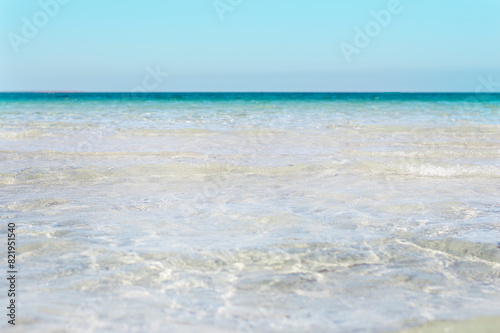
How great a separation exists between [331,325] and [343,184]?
4219 mm

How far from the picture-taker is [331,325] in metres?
2.44

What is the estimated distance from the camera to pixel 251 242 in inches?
151

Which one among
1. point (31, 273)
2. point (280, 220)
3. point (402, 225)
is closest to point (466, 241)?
point (402, 225)

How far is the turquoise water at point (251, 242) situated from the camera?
259 centimetres

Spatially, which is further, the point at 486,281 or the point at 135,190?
the point at 135,190

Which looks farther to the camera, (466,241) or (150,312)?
(466,241)

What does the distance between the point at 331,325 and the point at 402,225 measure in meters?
Answer: 2.22

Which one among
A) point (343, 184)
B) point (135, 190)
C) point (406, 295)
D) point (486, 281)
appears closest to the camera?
point (406, 295)

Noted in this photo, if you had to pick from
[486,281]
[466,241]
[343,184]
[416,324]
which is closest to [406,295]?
[416,324]

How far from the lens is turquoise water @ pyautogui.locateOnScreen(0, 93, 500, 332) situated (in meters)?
2.59

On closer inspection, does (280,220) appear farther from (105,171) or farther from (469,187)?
(105,171)

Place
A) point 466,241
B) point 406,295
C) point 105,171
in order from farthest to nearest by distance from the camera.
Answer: point 105,171, point 466,241, point 406,295

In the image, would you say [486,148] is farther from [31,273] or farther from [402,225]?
[31,273]

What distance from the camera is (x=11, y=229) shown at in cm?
419
